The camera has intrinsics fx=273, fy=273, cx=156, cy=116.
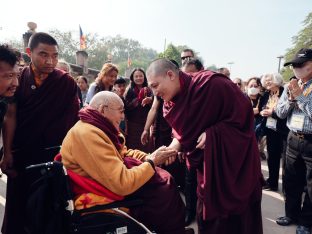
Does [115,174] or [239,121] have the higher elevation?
[239,121]

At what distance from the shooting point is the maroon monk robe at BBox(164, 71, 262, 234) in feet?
5.73

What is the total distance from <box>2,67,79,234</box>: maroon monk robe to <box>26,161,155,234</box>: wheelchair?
77 cm

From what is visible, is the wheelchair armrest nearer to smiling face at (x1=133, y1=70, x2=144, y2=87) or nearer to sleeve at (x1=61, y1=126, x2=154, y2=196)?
sleeve at (x1=61, y1=126, x2=154, y2=196)

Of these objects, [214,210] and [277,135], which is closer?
[214,210]

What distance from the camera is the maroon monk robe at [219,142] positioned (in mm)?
1747

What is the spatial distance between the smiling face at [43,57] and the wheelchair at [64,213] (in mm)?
1022

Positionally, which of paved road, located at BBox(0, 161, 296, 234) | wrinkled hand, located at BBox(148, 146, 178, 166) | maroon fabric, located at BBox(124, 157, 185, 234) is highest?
wrinkled hand, located at BBox(148, 146, 178, 166)

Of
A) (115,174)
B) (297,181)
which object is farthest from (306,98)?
(115,174)

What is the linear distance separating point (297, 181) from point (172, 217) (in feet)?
5.60

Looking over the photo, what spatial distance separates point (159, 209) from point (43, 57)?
5.21ft

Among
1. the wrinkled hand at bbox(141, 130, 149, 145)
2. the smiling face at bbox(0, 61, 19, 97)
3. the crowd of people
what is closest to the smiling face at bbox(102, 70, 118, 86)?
the wrinkled hand at bbox(141, 130, 149, 145)

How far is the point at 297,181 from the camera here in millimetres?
2889

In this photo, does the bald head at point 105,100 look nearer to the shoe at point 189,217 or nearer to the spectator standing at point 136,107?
the shoe at point 189,217

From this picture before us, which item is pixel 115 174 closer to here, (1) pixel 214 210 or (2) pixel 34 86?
(1) pixel 214 210
